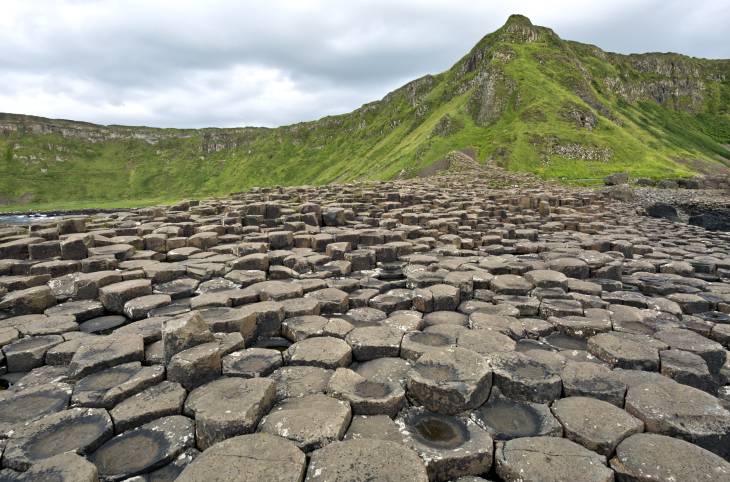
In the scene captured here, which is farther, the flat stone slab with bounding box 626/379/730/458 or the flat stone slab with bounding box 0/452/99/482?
the flat stone slab with bounding box 626/379/730/458

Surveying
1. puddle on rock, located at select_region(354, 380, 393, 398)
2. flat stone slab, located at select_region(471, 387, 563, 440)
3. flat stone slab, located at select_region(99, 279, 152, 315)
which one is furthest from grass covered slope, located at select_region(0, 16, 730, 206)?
puddle on rock, located at select_region(354, 380, 393, 398)

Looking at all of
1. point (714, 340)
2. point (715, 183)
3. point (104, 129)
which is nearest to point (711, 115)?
point (715, 183)

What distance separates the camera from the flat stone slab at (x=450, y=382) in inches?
132

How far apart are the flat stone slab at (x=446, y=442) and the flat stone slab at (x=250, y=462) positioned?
89 centimetres

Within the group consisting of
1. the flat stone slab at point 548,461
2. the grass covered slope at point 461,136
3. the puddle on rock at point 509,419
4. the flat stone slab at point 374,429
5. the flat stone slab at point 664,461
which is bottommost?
the puddle on rock at point 509,419

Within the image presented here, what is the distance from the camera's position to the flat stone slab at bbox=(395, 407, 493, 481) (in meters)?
2.76

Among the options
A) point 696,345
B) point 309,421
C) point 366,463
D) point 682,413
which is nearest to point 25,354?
point 309,421

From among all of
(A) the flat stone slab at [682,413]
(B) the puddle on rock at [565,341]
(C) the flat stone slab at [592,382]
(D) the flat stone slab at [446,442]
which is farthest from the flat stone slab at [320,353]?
(A) the flat stone slab at [682,413]

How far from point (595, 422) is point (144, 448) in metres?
3.53

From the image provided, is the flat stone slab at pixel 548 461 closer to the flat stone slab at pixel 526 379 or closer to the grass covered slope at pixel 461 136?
the flat stone slab at pixel 526 379

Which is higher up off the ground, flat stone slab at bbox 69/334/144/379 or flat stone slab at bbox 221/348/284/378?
flat stone slab at bbox 69/334/144/379

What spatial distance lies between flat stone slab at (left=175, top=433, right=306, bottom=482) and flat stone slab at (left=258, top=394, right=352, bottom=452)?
0.13 meters

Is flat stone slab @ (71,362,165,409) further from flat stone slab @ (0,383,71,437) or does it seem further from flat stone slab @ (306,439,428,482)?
flat stone slab @ (306,439,428,482)

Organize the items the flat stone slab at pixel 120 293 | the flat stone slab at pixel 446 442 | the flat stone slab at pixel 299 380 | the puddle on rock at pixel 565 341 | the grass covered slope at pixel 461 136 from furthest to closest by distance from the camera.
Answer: the grass covered slope at pixel 461 136
the flat stone slab at pixel 120 293
the puddle on rock at pixel 565 341
the flat stone slab at pixel 299 380
the flat stone slab at pixel 446 442
